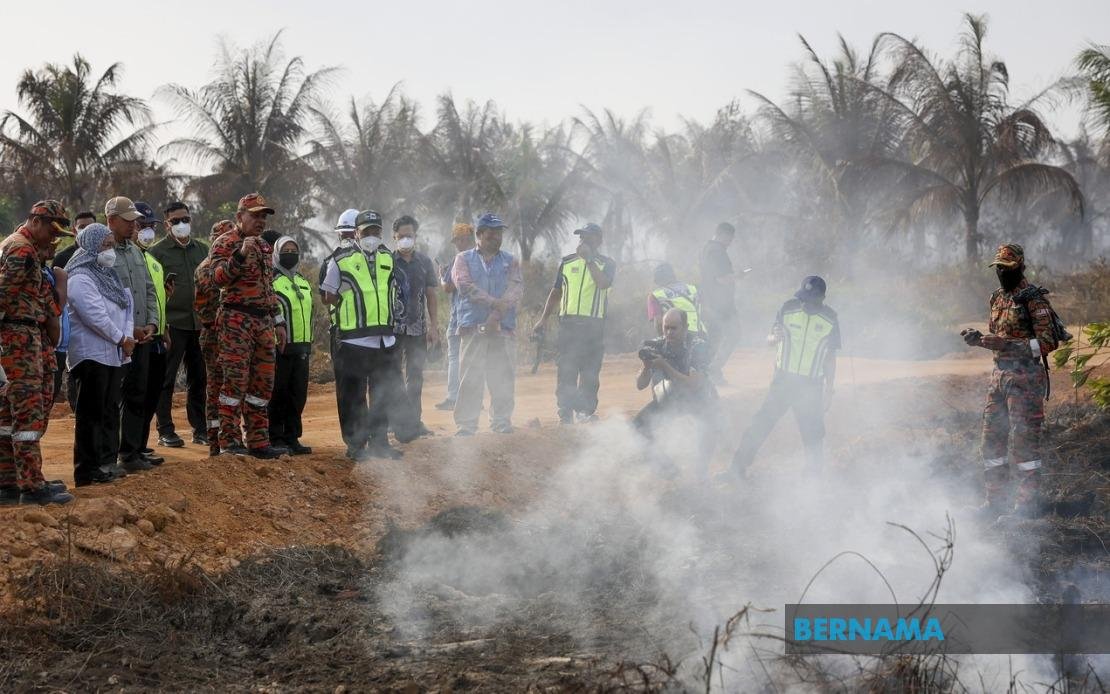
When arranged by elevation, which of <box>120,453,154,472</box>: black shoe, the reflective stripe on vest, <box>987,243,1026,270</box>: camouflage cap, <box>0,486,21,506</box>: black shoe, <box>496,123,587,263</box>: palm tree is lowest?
<box>0,486,21,506</box>: black shoe

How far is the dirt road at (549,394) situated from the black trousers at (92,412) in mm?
655

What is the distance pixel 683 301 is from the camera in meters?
10.1

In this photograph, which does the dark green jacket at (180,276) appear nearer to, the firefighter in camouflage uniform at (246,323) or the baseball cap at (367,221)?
the firefighter in camouflage uniform at (246,323)

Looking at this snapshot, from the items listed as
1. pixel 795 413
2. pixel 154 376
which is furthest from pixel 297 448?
pixel 795 413

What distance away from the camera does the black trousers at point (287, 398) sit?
8.41m

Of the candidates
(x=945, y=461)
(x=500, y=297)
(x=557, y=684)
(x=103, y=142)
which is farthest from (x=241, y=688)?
(x=103, y=142)

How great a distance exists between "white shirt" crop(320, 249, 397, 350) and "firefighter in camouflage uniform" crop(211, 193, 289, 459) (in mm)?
470

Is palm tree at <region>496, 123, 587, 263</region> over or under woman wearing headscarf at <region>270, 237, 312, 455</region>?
over

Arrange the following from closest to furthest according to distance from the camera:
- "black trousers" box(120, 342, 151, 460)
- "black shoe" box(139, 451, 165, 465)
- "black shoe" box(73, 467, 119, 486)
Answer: "black shoe" box(73, 467, 119, 486) < "black trousers" box(120, 342, 151, 460) < "black shoe" box(139, 451, 165, 465)

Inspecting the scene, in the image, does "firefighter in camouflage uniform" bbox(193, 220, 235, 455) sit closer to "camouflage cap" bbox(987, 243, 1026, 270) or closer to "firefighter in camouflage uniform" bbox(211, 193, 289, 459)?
"firefighter in camouflage uniform" bbox(211, 193, 289, 459)

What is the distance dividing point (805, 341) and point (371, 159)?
69.8ft

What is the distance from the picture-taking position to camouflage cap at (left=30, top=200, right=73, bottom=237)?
630cm

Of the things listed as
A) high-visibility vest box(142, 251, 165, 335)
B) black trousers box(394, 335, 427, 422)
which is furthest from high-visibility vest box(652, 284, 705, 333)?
high-visibility vest box(142, 251, 165, 335)

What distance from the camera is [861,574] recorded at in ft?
20.1
